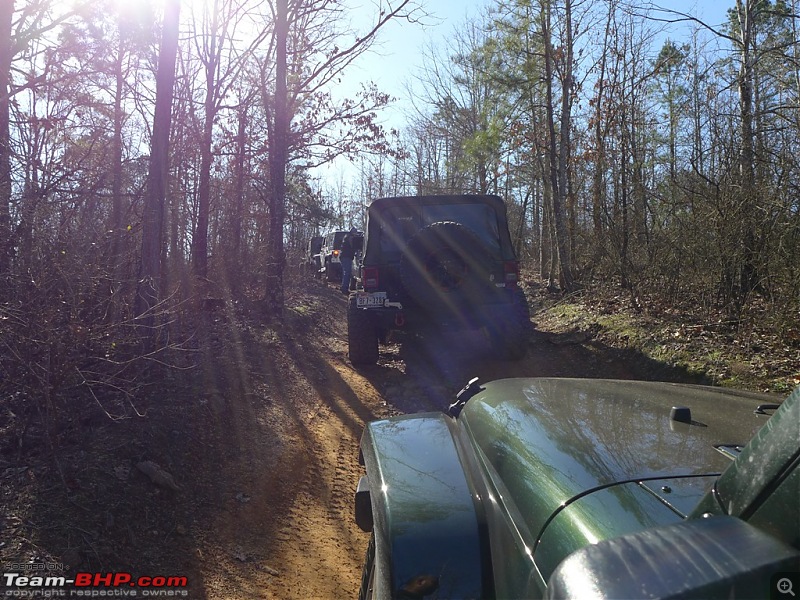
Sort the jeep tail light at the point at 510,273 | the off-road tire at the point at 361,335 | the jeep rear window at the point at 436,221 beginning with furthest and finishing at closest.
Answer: the jeep rear window at the point at 436,221 < the off-road tire at the point at 361,335 < the jeep tail light at the point at 510,273

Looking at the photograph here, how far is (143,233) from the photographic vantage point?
6.00 meters

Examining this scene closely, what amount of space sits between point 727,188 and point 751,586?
8571mm

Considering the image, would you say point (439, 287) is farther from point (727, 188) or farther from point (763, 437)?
point (763, 437)

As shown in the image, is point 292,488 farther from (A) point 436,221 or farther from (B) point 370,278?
(A) point 436,221

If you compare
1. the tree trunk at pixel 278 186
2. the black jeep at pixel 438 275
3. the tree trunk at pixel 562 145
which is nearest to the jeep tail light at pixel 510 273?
the black jeep at pixel 438 275

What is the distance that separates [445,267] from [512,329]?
127 cm

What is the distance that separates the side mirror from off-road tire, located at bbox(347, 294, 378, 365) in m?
6.70

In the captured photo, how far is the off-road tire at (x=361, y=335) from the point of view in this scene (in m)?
7.65

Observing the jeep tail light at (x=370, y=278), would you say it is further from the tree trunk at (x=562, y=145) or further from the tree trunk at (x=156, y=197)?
the tree trunk at (x=562, y=145)

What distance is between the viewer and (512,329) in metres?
7.41

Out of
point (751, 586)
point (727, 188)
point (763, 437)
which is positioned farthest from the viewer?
point (727, 188)

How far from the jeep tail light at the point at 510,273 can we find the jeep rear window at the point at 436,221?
39 cm

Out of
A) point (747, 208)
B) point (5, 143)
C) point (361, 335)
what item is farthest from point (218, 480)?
point (747, 208)

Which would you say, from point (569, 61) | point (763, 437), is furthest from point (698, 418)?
point (569, 61)
